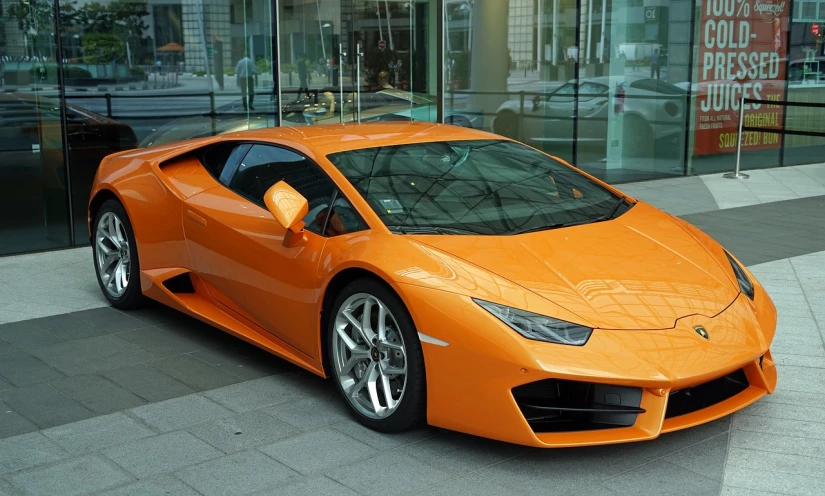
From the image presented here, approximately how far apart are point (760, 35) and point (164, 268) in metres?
11.6

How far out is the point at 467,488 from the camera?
11.8 feet

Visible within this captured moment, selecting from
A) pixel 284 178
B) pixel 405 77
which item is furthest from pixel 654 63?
pixel 284 178

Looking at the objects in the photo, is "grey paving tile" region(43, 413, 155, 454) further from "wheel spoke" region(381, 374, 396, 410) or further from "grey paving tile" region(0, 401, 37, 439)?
"wheel spoke" region(381, 374, 396, 410)

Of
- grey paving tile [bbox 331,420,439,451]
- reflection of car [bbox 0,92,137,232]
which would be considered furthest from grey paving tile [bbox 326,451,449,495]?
reflection of car [bbox 0,92,137,232]

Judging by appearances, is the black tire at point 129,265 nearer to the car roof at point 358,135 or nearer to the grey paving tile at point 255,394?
the car roof at point 358,135

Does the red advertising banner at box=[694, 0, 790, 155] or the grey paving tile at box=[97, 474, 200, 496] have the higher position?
the red advertising banner at box=[694, 0, 790, 155]

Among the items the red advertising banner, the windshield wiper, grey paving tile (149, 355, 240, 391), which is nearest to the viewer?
the windshield wiper

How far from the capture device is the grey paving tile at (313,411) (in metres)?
4.31

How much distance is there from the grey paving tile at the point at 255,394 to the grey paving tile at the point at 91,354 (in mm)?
765

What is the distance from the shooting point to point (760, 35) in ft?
47.8

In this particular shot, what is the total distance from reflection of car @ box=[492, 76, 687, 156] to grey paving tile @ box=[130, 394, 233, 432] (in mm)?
8137

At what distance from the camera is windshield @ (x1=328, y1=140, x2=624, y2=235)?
4.46 metres

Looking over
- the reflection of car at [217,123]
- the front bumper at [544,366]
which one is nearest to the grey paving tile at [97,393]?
the front bumper at [544,366]

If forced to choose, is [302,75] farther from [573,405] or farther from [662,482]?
[662,482]
